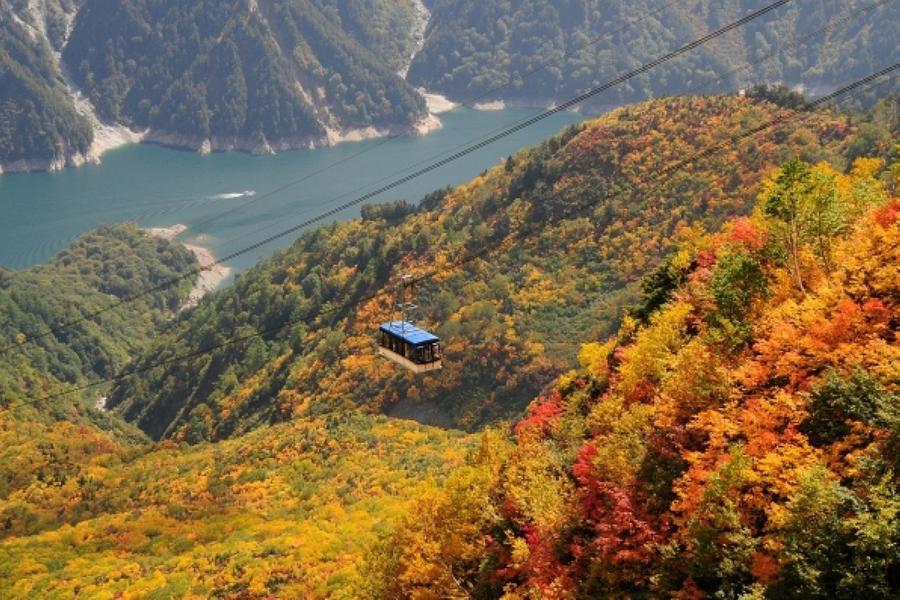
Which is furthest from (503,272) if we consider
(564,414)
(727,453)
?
(727,453)

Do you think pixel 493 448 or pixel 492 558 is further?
pixel 493 448

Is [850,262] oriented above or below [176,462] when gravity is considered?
above

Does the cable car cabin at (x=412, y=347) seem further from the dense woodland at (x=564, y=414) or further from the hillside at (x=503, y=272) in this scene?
the hillside at (x=503, y=272)

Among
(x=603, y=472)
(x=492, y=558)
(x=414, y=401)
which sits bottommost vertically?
(x=414, y=401)

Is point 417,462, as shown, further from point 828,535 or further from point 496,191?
point 496,191

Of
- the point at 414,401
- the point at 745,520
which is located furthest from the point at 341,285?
the point at 745,520

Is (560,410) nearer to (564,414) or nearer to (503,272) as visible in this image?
(564,414)

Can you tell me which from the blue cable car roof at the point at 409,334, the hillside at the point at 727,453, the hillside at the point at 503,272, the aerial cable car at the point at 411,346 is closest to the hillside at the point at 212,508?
the hillside at the point at 727,453
